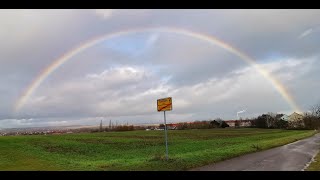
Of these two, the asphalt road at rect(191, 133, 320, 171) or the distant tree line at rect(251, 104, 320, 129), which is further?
the distant tree line at rect(251, 104, 320, 129)

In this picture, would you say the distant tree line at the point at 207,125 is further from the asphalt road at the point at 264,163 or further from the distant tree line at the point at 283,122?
the asphalt road at the point at 264,163

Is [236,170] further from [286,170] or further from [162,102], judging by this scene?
[162,102]

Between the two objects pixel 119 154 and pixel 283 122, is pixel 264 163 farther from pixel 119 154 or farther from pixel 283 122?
pixel 283 122

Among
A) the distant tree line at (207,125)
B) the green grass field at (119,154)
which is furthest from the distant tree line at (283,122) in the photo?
the green grass field at (119,154)

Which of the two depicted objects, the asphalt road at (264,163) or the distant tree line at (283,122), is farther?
the distant tree line at (283,122)

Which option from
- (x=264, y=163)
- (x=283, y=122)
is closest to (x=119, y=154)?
(x=264, y=163)

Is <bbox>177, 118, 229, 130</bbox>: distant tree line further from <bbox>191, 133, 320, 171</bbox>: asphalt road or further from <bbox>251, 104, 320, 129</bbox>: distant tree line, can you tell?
<bbox>191, 133, 320, 171</bbox>: asphalt road

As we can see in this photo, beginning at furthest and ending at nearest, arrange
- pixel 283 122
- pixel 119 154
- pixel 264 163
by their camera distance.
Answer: pixel 283 122
pixel 119 154
pixel 264 163

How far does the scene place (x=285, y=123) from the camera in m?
147

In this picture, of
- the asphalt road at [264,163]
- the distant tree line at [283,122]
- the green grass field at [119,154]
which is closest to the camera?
the asphalt road at [264,163]

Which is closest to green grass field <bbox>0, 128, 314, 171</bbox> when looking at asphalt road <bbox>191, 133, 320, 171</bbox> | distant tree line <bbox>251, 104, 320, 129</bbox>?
asphalt road <bbox>191, 133, 320, 171</bbox>

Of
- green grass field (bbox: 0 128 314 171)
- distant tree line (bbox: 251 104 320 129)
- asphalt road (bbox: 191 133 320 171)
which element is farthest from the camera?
distant tree line (bbox: 251 104 320 129)
